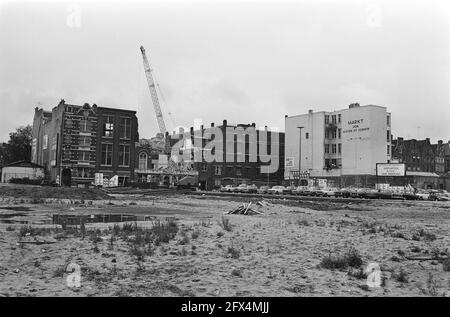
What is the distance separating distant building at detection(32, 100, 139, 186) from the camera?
8319cm

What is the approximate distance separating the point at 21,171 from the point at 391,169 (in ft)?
225

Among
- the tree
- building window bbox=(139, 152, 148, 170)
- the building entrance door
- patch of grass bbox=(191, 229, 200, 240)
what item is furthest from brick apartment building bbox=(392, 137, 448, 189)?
patch of grass bbox=(191, 229, 200, 240)

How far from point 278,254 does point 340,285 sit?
295 cm

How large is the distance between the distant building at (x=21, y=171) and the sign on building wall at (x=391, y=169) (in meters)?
64.0

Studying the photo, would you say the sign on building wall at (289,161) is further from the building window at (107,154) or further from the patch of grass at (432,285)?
the patch of grass at (432,285)

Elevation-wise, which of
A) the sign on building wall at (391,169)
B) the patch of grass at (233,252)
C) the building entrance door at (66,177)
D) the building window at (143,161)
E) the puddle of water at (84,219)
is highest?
the building window at (143,161)

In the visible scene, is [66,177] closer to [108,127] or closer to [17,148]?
[108,127]

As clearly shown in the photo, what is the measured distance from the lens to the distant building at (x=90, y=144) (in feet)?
273

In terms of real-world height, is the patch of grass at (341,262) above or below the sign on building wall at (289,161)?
below

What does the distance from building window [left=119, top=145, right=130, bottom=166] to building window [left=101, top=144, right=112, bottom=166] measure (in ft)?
6.42

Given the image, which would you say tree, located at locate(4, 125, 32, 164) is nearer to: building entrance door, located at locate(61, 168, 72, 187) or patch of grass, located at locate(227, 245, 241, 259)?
Result: building entrance door, located at locate(61, 168, 72, 187)

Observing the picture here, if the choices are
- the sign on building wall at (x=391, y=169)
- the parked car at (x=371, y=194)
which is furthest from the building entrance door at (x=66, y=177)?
the sign on building wall at (x=391, y=169)

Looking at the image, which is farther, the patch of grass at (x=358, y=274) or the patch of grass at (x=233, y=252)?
the patch of grass at (x=233, y=252)

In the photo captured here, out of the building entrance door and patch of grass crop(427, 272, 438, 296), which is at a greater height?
the building entrance door
